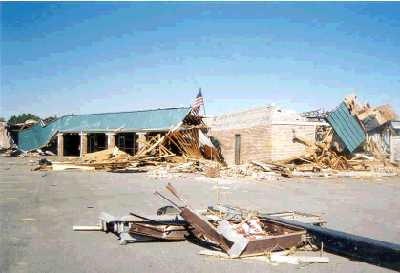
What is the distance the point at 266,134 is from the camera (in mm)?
25500

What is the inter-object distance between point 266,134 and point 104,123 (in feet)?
57.9

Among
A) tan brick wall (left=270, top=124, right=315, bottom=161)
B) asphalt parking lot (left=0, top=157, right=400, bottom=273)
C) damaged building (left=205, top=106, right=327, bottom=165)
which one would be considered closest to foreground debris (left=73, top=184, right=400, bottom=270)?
asphalt parking lot (left=0, top=157, right=400, bottom=273)

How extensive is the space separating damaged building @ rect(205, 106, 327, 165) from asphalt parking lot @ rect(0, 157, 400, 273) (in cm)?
542

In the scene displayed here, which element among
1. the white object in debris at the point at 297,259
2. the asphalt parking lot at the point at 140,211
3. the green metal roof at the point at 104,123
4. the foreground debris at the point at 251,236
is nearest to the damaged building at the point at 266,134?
the green metal roof at the point at 104,123

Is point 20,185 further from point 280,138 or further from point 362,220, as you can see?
point 280,138

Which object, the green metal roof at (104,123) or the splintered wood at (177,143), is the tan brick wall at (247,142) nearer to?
the splintered wood at (177,143)

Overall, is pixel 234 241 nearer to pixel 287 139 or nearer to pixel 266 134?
pixel 266 134

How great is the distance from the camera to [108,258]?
666cm

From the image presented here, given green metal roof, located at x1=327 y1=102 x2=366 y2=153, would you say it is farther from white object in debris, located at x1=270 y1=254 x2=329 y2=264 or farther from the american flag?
white object in debris, located at x1=270 y1=254 x2=329 y2=264

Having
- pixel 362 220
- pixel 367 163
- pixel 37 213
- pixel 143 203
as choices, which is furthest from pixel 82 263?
pixel 367 163

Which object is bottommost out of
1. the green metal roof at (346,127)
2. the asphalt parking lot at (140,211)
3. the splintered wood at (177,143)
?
the asphalt parking lot at (140,211)

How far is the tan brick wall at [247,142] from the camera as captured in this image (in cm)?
2558

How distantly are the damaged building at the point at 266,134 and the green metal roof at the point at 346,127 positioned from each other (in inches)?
119

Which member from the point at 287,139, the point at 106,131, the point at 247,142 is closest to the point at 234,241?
the point at 287,139
